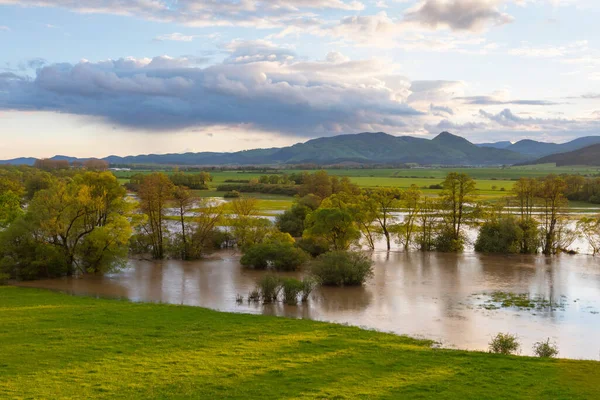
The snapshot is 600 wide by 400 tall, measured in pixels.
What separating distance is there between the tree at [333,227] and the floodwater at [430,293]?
13.2 feet

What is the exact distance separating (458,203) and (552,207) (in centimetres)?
1006

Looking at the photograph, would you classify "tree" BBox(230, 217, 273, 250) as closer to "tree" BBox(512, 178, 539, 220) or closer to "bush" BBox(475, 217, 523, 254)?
"bush" BBox(475, 217, 523, 254)

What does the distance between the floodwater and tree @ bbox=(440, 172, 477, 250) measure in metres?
4.12

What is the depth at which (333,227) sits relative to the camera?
52.7 m

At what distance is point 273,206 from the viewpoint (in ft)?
331

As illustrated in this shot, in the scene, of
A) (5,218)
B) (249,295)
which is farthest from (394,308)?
(5,218)

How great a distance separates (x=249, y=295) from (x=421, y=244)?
2996 centimetres

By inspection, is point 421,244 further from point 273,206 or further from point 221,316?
point 273,206

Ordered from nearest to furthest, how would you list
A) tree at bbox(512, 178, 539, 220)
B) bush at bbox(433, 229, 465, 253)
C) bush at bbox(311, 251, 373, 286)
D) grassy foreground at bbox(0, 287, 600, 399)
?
1. grassy foreground at bbox(0, 287, 600, 399)
2. bush at bbox(311, 251, 373, 286)
3. bush at bbox(433, 229, 465, 253)
4. tree at bbox(512, 178, 539, 220)

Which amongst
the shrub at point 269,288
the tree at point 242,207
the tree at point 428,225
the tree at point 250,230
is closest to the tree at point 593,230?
the tree at point 428,225

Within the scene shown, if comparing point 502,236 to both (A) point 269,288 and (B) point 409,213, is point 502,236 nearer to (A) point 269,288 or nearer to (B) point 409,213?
(B) point 409,213

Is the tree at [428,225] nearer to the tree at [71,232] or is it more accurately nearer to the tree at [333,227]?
the tree at [333,227]

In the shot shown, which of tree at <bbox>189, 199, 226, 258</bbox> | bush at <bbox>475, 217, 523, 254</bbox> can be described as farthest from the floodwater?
tree at <bbox>189, 199, 226, 258</bbox>

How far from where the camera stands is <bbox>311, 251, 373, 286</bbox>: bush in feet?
127
